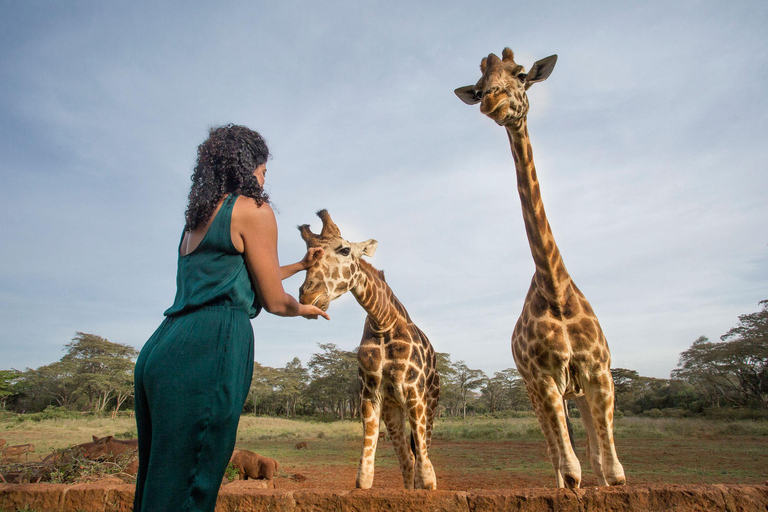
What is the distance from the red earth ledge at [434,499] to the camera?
335cm

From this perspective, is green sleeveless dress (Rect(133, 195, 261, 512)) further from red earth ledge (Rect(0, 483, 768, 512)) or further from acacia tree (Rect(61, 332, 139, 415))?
acacia tree (Rect(61, 332, 139, 415))

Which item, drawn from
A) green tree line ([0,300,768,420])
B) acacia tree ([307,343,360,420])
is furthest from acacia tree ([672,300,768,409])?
acacia tree ([307,343,360,420])

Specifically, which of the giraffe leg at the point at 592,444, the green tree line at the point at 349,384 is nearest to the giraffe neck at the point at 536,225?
the giraffe leg at the point at 592,444

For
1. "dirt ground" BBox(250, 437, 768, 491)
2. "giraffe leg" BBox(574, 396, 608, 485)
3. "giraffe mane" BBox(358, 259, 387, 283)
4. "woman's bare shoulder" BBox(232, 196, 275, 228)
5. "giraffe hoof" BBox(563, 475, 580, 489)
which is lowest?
"dirt ground" BBox(250, 437, 768, 491)

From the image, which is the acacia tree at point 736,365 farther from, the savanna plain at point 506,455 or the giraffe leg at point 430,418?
the giraffe leg at point 430,418

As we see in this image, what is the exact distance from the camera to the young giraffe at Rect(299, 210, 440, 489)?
14.1 ft

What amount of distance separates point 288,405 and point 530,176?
4492 centimetres

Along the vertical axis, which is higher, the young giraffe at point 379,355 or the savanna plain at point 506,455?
the young giraffe at point 379,355

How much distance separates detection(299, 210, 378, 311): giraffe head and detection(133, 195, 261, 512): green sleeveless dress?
2069 mm

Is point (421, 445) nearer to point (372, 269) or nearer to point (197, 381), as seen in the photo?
point (372, 269)

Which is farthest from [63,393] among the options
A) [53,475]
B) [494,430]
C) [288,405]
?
[53,475]

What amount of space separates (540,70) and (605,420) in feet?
9.82

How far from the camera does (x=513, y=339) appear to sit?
500cm

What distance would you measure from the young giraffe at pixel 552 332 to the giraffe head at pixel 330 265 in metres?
1.74
